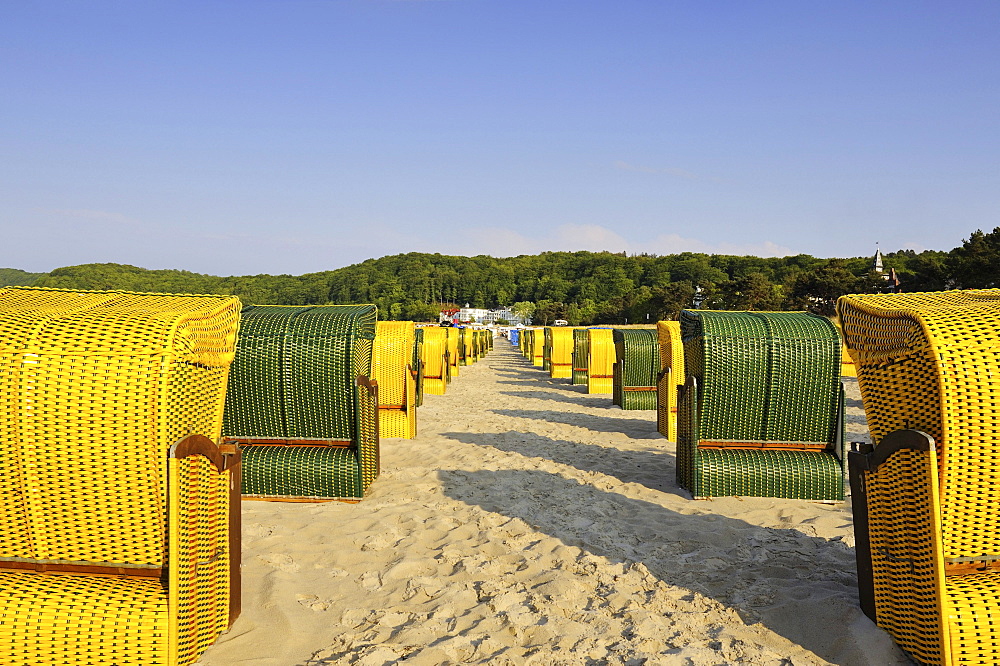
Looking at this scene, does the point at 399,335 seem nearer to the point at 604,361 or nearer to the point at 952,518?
the point at 952,518

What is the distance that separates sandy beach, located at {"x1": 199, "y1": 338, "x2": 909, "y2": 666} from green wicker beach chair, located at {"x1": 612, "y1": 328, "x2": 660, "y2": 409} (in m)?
6.36

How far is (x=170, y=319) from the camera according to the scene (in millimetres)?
3016

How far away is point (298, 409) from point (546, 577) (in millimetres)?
3049

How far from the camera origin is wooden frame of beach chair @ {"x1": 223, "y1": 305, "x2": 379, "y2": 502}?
250 inches

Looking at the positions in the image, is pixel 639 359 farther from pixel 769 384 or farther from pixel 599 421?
pixel 769 384

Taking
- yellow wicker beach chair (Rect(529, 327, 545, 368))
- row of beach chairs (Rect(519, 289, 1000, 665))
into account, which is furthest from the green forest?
row of beach chairs (Rect(519, 289, 1000, 665))

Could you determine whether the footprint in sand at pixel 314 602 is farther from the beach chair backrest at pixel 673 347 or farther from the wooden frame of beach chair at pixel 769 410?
the beach chair backrest at pixel 673 347

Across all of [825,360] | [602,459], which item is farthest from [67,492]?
[602,459]

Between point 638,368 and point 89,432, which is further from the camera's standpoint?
point 638,368

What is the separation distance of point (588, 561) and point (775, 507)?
7.61 feet

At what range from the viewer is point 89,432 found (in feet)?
9.25

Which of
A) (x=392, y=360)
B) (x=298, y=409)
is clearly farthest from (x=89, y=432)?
(x=392, y=360)

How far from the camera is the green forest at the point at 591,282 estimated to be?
61.2 meters

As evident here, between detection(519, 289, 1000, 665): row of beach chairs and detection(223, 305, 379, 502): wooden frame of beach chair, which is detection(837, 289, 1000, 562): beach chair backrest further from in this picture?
detection(223, 305, 379, 502): wooden frame of beach chair
